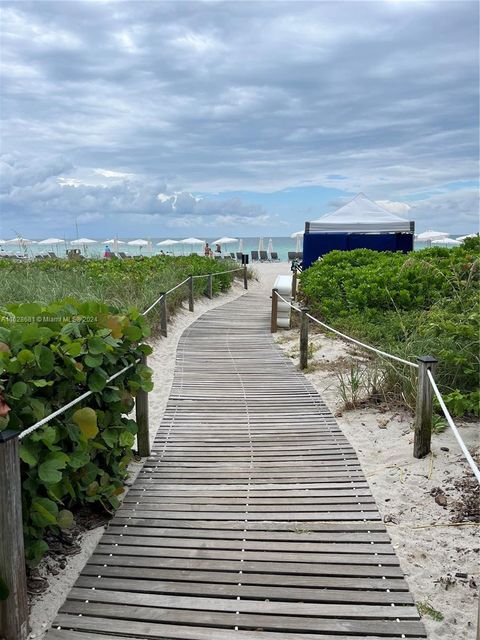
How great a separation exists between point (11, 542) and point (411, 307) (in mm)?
9014

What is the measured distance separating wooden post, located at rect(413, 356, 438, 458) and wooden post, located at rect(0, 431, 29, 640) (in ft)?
10.5

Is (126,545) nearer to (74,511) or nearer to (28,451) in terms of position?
(74,511)

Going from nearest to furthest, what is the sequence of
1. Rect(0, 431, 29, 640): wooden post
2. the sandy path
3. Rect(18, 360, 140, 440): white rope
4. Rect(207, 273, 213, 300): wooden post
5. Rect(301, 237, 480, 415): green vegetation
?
Rect(0, 431, 29, 640): wooden post < Rect(18, 360, 140, 440): white rope < the sandy path < Rect(301, 237, 480, 415): green vegetation < Rect(207, 273, 213, 300): wooden post

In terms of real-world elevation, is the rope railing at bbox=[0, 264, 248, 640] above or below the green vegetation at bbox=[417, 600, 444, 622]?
above

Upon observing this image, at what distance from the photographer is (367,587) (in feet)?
10.1

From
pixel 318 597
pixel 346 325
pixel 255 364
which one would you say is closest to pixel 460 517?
pixel 318 597

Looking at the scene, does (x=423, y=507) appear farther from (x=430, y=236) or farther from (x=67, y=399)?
(x=430, y=236)

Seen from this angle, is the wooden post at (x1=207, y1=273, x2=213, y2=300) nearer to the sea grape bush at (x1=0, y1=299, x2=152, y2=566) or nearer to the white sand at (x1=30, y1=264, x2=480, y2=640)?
the white sand at (x1=30, y1=264, x2=480, y2=640)

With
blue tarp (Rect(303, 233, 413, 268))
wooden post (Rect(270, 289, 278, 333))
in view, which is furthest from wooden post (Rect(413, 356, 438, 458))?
blue tarp (Rect(303, 233, 413, 268))

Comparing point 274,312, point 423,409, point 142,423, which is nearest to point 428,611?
point 423,409

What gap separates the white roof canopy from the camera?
18.8m

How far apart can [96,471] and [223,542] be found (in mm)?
903

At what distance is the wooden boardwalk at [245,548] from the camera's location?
2814 mm

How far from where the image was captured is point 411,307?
1047 cm
